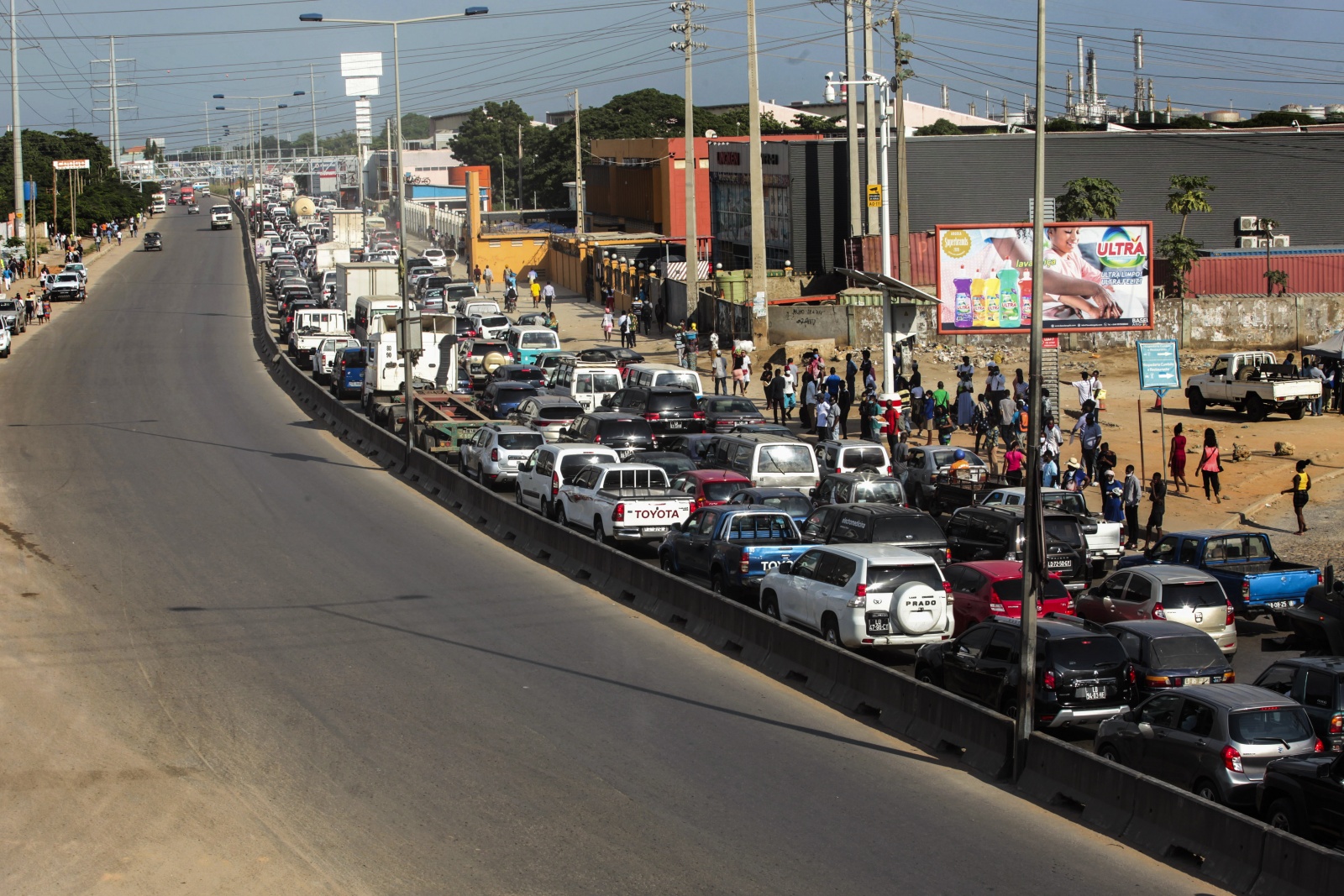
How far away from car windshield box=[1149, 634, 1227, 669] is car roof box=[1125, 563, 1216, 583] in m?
2.82

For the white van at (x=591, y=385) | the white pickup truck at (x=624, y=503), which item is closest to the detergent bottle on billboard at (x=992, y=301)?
the white van at (x=591, y=385)

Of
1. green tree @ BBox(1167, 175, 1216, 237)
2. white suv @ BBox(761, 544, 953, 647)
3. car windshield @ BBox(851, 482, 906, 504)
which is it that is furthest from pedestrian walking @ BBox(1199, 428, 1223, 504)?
green tree @ BBox(1167, 175, 1216, 237)

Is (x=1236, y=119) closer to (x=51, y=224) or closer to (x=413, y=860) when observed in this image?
(x=51, y=224)

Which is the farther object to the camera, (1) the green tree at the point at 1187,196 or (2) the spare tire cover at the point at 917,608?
(1) the green tree at the point at 1187,196

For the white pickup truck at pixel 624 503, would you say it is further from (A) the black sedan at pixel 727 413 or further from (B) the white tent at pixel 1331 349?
(B) the white tent at pixel 1331 349

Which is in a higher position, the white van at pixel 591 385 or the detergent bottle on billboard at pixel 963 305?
the detergent bottle on billboard at pixel 963 305

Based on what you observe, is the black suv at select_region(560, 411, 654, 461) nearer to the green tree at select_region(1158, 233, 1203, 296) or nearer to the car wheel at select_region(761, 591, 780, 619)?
the car wheel at select_region(761, 591, 780, 619)

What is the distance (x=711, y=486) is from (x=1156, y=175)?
50.2 meters

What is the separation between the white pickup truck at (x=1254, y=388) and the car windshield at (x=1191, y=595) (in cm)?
2058

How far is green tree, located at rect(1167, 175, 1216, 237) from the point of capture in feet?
200

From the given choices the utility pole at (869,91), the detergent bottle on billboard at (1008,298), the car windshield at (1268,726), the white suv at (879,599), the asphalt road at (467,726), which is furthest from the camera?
the utility pole at (869,91)

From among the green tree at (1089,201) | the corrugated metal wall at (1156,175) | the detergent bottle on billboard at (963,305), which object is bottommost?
the detergent bottle on billboard at (963,305)

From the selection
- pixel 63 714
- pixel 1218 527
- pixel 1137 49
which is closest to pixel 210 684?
pixel 63 714

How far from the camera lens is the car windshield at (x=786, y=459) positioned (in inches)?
1086
